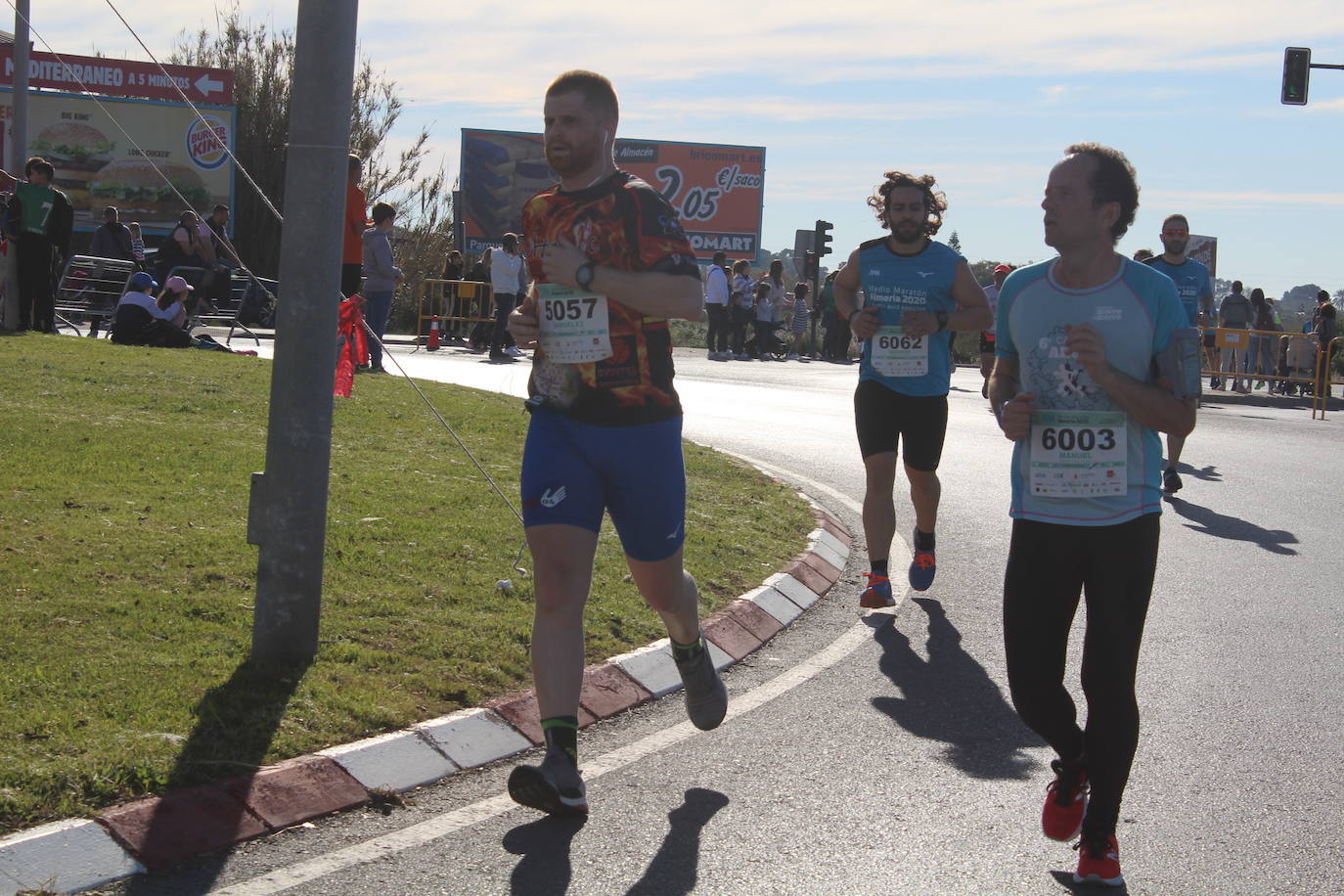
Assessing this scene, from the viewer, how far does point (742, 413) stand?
58.4 feet

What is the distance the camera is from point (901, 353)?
24.8 ft

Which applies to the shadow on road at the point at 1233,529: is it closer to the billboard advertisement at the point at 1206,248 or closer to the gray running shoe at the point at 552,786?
the gray running shoe at the point at 552,786

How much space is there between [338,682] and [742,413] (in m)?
12.9

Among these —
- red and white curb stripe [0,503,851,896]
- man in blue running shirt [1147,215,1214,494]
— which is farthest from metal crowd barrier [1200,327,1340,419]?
red and white curb stripe [0,503,851,896]

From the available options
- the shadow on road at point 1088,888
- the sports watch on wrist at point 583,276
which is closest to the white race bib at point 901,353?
the sports watch on wrist at point 583,276

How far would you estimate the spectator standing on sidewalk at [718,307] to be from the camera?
1199 inches

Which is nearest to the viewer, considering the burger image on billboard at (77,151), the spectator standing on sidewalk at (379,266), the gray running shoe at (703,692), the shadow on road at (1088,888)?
the shadow on road at (1088,888)

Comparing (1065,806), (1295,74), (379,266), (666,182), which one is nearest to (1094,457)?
(1065,806)

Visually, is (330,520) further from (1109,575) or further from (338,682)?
(1109,575)

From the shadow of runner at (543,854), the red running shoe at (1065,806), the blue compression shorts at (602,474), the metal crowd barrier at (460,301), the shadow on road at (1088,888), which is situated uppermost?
the metal crowd barrier at (460,301)

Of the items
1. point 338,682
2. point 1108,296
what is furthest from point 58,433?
point 1108,296

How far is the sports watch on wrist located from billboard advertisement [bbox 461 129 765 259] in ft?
139

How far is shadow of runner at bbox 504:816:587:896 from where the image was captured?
154 inches

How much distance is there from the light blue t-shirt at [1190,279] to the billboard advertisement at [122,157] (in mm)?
27852
